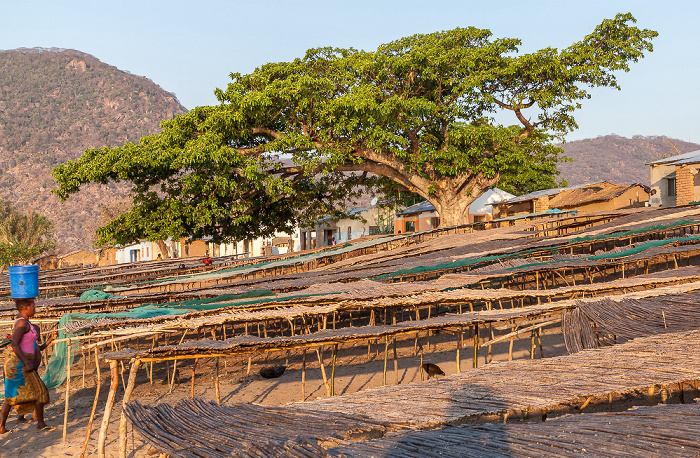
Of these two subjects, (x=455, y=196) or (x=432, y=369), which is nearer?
(x=432, y=369)

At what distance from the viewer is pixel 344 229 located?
34.3 m

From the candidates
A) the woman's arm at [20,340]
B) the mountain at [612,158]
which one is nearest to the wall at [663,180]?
the woman's arm at [20,340]

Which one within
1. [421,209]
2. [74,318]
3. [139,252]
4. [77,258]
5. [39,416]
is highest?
[421,209]

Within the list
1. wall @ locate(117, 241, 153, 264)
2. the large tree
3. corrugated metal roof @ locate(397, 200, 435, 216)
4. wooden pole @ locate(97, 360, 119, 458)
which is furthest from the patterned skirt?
wall @ locate(117, 241, 153, 264)

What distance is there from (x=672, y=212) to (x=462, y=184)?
265 inches

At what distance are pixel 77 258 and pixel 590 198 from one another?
35.3m

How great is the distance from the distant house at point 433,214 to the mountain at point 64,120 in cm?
3098

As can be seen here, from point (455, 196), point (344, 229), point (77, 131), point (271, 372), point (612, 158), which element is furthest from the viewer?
point (612, 158)

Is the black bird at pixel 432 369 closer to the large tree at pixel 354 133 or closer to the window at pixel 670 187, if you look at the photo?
the large tree at pixel 354 133

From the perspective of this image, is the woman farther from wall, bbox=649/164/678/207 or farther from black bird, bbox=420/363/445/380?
wall, bbox=649/164/678/207

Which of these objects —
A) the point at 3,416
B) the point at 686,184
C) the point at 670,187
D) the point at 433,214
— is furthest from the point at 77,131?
the point at 3,416

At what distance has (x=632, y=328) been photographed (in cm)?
666

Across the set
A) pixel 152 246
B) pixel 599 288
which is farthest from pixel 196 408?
pixel 152 246

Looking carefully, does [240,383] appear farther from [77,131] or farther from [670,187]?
[77,131]
